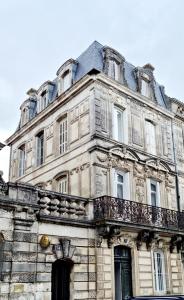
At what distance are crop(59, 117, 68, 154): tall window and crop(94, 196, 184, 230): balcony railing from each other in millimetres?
3743

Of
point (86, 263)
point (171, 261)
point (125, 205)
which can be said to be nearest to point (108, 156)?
point (125, 205)

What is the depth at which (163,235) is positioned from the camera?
14070 mm

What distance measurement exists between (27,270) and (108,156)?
18.1 ft

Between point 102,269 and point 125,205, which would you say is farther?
point 125,205

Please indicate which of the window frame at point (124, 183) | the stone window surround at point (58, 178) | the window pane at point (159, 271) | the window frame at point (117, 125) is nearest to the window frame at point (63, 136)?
the stone window surround at point (58, 178)

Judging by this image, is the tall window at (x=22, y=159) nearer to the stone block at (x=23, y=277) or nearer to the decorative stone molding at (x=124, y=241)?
the decorative stone molding at (x=124, y=241)

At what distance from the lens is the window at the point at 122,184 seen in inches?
548

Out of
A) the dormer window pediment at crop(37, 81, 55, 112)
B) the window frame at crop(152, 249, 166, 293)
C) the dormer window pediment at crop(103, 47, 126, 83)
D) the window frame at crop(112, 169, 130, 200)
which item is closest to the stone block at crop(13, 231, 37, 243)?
the window frame at crop(112, 169, 130, 200)

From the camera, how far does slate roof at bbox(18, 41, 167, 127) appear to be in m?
15.4

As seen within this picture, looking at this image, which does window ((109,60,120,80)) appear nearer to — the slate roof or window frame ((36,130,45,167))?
the slate roof

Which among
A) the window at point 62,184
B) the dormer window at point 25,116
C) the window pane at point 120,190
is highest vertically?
the dormer window at point 25,116

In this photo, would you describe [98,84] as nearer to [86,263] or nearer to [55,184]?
[55,184]

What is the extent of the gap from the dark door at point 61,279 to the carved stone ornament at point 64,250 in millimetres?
327

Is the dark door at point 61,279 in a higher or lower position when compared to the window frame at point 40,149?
lower
